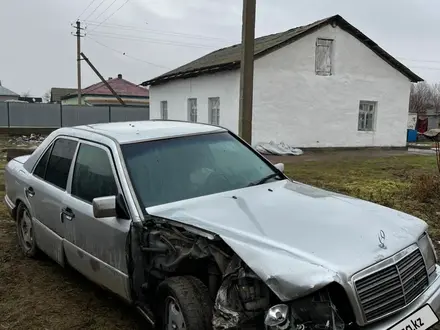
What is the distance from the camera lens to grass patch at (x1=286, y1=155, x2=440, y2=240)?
7.42 m

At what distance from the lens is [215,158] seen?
4.10 meters

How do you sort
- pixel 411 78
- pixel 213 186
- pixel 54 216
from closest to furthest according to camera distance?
pixel 213 186
pixel 54 216
pixel 411 78

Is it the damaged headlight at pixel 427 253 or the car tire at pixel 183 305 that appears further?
the damaged headlight at pixel 427 253

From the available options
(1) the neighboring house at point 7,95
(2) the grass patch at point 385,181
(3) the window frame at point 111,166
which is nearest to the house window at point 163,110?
(2) the grass patch at point 385,181

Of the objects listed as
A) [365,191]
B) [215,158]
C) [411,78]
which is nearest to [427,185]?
[365,191]

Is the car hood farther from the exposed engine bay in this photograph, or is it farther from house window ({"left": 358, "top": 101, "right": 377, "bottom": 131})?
house window ({"left": 358, "top": 101, "right": 377, "bottom": 131})

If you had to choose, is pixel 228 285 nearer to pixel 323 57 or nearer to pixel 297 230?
pixel 297 230

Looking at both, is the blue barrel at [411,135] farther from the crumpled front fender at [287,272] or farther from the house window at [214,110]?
the crumpled front fender at [287,272]

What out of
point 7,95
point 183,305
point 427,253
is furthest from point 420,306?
point 7,95

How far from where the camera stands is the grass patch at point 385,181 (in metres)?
7.42

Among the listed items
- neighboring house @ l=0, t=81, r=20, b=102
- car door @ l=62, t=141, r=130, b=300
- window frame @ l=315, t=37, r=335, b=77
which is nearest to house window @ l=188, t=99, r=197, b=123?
window frame @ l=315, t=37, r=335, b=77

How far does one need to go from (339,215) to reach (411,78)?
65.5 ft

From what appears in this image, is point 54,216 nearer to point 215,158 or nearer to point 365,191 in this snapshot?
point 215,158

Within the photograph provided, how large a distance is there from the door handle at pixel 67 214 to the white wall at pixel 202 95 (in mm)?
13771
